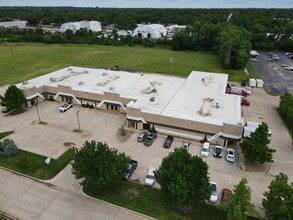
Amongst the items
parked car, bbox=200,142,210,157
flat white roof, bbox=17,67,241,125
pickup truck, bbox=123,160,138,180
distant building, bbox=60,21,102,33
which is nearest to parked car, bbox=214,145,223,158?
parked car, bbox=200,142,210,157

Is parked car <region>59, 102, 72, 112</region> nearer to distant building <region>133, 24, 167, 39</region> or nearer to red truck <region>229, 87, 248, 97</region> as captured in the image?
red truck <region>229, 87, 248, 97</region>

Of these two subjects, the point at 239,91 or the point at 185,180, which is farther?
the point at 239,91

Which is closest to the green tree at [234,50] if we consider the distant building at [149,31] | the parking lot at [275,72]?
the parking lot at [275,72]

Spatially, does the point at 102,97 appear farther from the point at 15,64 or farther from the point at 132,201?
the point at 15,64

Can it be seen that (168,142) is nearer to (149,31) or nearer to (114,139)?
(114,139)

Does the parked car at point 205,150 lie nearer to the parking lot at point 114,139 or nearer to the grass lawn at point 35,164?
the parking lot at point 114,139

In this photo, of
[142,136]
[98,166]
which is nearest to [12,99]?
[142,136]

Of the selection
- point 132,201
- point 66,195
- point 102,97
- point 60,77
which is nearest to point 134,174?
point 132,201
